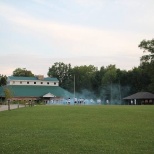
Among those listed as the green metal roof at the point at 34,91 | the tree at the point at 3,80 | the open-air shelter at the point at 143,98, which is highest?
the tree at the point at 3,80

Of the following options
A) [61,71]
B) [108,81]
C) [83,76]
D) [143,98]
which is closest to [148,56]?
[143,98]

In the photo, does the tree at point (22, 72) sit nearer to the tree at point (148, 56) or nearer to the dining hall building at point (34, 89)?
the dining hall building at point (34, 89)

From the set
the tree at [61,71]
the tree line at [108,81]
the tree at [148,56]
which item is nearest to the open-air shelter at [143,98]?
the tree line at [108,81]

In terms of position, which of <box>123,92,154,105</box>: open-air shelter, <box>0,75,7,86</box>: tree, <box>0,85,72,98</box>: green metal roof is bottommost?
<box>123,92,154,105</box>: open-air shelter

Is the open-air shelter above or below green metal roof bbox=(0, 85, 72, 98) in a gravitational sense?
below

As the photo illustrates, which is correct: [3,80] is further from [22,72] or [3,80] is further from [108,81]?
[108,81]

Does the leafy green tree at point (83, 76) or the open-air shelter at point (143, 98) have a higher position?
the leafy green tree at point (83, 76)

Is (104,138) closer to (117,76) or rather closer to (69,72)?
(117,76)

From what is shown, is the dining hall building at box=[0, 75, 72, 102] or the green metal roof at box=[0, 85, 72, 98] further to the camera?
the green metal roof at box=[0, 85, 72, 98]

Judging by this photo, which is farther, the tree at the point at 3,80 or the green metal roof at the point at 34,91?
the tree at the point at 3,80

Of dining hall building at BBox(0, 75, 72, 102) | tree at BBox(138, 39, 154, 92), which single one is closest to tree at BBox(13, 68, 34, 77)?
dining hall building at BBox(0, 75, 72, 102)

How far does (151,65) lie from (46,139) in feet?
200

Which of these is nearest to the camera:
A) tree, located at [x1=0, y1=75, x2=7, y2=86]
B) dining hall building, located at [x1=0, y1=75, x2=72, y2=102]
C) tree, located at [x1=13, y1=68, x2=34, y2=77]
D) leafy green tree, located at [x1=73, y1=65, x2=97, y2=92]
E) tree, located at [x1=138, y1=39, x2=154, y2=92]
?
tree, located at [x1=138, y1=39, x2=154, y2=92]

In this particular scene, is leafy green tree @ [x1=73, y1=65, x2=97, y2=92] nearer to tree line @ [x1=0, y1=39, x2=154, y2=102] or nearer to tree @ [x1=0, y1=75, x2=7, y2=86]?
tree line @ [x1=0, y1=39, x2=154, y2=102]
